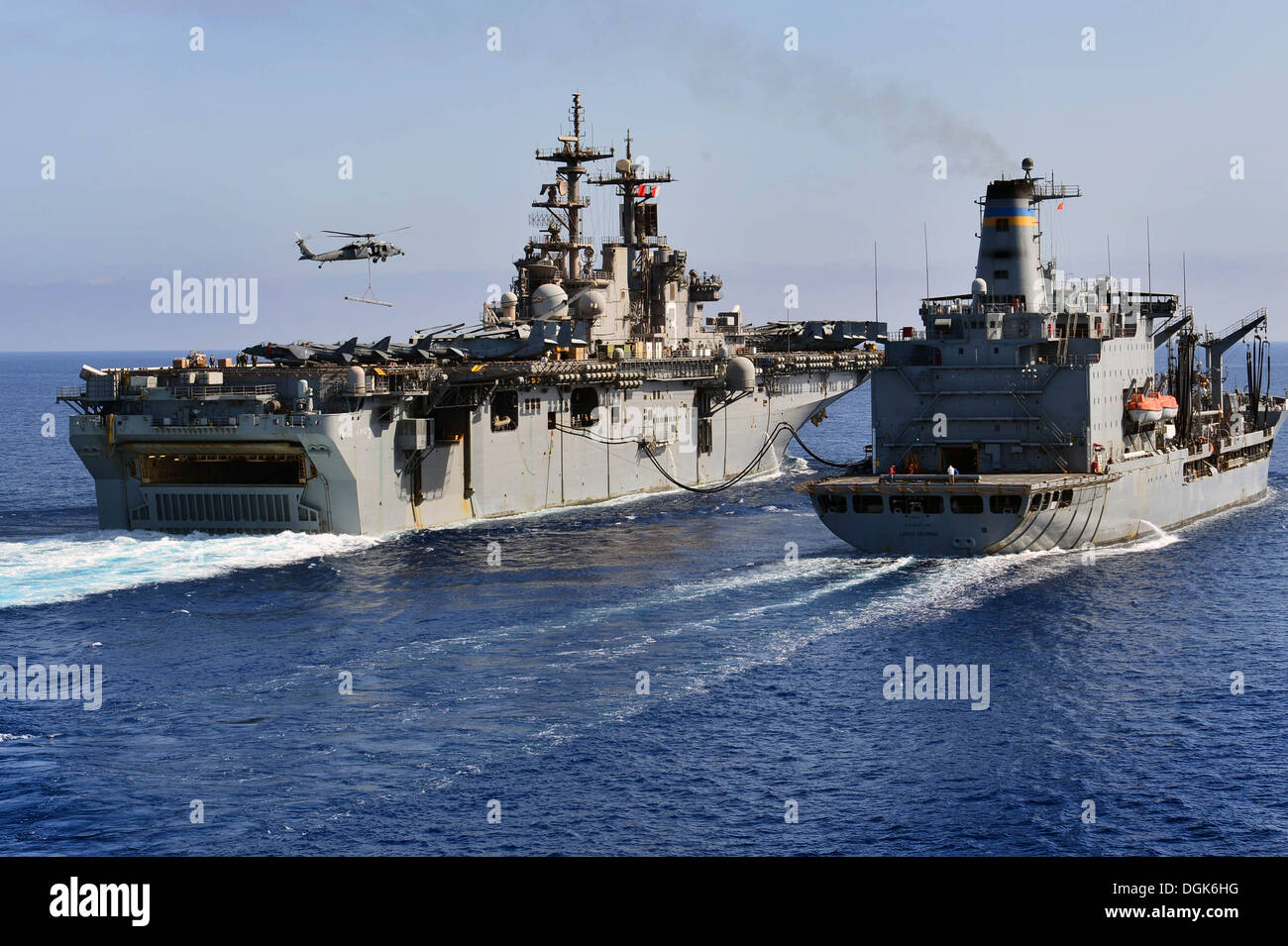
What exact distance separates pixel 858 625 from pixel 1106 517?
504 inches

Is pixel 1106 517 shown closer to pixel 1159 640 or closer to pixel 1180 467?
pixel 1180 467

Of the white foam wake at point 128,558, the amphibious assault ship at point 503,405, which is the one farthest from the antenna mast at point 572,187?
the white foam wake at point 128,558

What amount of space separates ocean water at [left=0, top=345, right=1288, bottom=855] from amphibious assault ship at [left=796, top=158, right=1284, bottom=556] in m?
1.30

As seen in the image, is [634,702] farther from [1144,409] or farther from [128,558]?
[1144,409]

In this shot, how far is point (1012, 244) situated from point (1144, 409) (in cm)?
655

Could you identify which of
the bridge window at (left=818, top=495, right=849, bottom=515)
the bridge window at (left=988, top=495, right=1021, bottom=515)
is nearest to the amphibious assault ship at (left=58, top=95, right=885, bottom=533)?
the bridge window at (left=818, top=495, right=849, bottom=515)

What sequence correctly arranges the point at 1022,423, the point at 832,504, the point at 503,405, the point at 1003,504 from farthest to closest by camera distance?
the point at 503,405
the point at 1022,423
the point at 832,504
the point at 1003,504

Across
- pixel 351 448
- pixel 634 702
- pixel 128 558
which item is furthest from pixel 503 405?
pixel 634 702

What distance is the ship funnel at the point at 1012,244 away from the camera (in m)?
42.6

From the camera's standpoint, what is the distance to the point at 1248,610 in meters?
30.7

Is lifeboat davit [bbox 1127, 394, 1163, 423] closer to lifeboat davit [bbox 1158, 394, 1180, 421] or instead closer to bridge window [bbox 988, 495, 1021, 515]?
lifeboat davit [bbox 1158, 394, 1180, 421]

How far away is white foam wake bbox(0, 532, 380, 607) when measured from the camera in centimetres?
3300

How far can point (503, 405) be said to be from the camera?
4694cm
